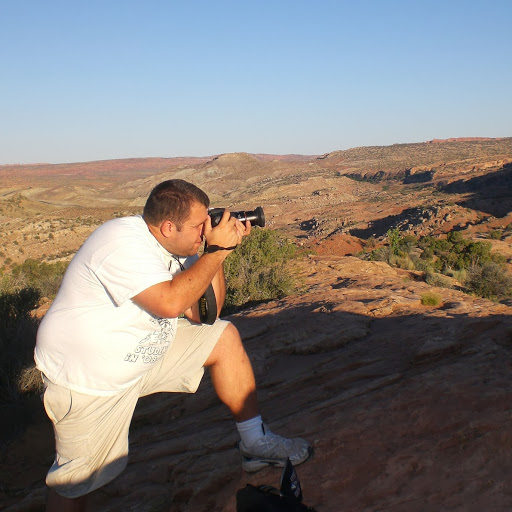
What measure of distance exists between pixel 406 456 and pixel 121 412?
1.42 m

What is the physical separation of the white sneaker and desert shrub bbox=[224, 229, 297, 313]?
6.65 meters

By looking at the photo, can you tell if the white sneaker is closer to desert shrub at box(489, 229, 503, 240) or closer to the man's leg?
the man's leg

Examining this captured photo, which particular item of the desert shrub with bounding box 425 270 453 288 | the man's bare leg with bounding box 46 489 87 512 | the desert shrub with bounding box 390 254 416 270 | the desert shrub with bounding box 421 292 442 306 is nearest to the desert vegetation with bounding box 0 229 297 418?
the desert shrub with bounding box 425 270 453 288

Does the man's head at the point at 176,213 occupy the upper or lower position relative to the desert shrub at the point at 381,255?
upper

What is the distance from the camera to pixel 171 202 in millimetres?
2303

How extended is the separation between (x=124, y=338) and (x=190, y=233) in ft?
1.92

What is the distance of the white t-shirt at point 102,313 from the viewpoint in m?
2.12

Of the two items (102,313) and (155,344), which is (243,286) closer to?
(155,344)

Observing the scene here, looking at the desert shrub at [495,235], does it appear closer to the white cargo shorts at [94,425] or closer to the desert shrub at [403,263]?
the desert shrub at [403,263]

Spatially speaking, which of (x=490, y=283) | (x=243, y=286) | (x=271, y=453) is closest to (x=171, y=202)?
(x=271, y=453)

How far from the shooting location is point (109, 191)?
79500 mm

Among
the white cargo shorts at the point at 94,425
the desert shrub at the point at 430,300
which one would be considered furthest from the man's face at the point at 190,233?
the desert shrub at the point at 430,300

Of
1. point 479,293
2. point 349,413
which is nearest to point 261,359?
point 349,413

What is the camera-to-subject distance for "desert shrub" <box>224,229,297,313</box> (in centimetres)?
956
